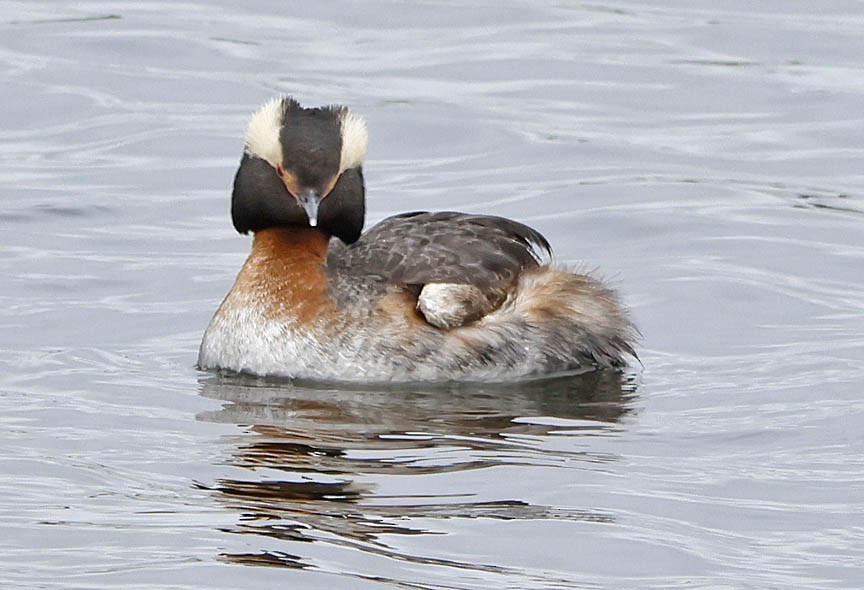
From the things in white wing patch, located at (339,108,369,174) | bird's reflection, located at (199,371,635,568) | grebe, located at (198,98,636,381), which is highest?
white wing patch, located at (339,108,369,174)

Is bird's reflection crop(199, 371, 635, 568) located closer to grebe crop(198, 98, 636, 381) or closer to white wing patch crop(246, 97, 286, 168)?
grebe crop(198, 98, 636, 381)

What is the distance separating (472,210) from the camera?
52.1 ft

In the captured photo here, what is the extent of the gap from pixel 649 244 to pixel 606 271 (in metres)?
0.84

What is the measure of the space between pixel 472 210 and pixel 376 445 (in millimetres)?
6157

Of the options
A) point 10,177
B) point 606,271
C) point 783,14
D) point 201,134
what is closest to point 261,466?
point 606,271

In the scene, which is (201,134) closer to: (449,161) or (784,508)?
(449,161)

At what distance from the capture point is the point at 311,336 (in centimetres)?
1149

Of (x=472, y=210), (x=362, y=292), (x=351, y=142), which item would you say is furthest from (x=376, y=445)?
(x=472, y=210)

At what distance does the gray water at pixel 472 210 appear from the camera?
8.33m

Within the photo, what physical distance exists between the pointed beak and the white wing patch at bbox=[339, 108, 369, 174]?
0.25m

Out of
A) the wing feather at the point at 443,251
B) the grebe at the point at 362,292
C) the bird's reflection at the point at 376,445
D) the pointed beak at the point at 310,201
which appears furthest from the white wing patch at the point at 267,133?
the bird's reflection at the point at 376,445

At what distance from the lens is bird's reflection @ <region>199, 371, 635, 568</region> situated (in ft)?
28.1

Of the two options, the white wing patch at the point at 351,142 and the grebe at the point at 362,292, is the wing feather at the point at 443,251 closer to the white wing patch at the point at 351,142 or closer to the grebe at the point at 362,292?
the grebe at the point at 362,292

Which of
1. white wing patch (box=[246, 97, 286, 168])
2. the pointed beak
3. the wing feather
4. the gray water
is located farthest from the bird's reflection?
white wing patch (box=[246, 97, 286, 168])
